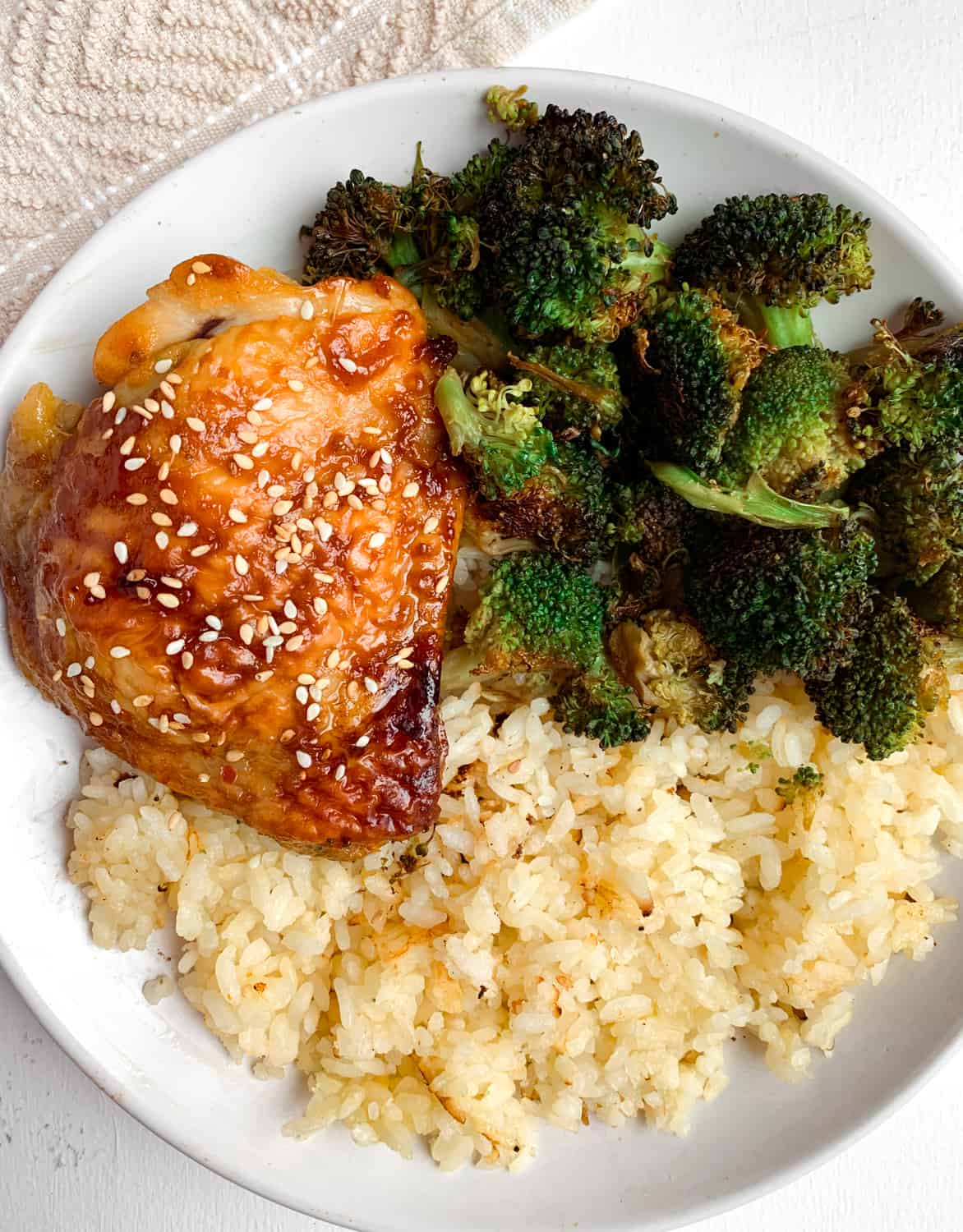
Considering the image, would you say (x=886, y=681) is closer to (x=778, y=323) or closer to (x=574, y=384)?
(x=778, y=323)

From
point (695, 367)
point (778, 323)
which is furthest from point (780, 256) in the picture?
point (695, 367)

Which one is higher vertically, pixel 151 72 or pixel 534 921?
pixel 151 72

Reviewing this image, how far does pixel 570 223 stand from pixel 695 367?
523 mm

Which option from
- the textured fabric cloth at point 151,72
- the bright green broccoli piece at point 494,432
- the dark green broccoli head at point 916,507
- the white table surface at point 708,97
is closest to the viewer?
the bright green broccoli piece at point 494,432

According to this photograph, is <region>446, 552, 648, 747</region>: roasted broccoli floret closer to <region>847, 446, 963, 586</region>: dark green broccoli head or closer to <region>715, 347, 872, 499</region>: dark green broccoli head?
<region>715, 347, 872, 499</region>: dark green broccoli head

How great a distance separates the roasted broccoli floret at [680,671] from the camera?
2.88 meters

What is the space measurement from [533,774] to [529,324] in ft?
4.52

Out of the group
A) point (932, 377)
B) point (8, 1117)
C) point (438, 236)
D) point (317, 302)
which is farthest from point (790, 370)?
point (8, 1117)

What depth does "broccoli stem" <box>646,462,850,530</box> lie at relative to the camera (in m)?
2.72

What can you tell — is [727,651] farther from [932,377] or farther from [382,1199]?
[382,1199]

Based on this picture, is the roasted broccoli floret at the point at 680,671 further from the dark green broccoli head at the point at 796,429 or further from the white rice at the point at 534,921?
the dark green broccoli head at the point at 796,429

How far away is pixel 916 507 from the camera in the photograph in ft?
9.03

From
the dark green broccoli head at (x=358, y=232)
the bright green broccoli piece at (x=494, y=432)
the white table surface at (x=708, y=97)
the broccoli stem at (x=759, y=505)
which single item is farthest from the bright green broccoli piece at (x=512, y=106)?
the broccoli stem at (x=759, y=505)

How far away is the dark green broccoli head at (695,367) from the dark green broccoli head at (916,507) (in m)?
0.53
